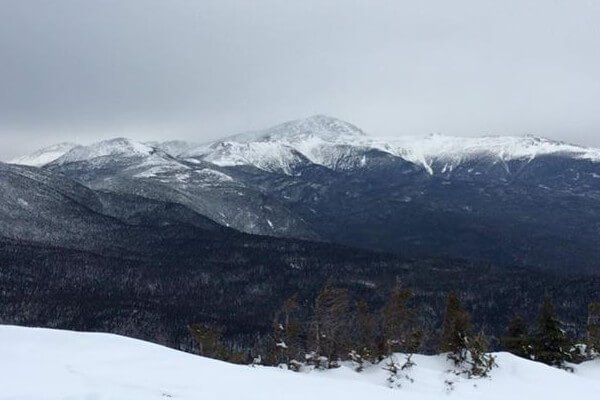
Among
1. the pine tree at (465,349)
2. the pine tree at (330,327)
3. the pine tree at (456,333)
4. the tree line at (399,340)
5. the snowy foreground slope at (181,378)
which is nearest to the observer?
the snowy foreground slope at (181,378)

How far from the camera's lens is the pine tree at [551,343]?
1752 inches

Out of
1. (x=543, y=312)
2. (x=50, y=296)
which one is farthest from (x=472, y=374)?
(x=50, y=296)

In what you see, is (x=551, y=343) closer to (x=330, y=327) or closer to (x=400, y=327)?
(x=400, y=327)

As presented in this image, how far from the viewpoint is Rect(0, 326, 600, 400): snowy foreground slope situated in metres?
22.3

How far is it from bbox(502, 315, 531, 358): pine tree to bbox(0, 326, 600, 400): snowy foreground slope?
9.15 metres

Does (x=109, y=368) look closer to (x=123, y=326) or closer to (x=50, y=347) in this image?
(x=50, y=347)

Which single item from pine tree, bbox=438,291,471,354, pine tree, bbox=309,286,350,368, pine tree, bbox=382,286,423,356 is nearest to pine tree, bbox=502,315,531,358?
pine tree, bbox=438,291,471,354

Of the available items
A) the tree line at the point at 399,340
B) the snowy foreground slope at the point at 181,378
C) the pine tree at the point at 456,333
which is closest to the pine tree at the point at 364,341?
the tree line at the point at 399,340

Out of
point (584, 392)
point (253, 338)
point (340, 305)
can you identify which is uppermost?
point (340, 305)

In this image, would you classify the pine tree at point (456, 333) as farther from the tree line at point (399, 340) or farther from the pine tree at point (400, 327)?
the pine tree at point (400, 327)

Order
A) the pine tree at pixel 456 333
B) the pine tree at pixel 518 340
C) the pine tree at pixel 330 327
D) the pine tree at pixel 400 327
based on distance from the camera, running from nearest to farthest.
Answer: the pine tree at pixel 456 333 < the pine tree at pixel 400 327 < the pine tree at pixel 330 327 < the pine tree at pixel 518 340

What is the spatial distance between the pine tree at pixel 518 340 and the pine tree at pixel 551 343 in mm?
1126

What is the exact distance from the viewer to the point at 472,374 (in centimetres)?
3534

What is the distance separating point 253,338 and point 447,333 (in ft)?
449
